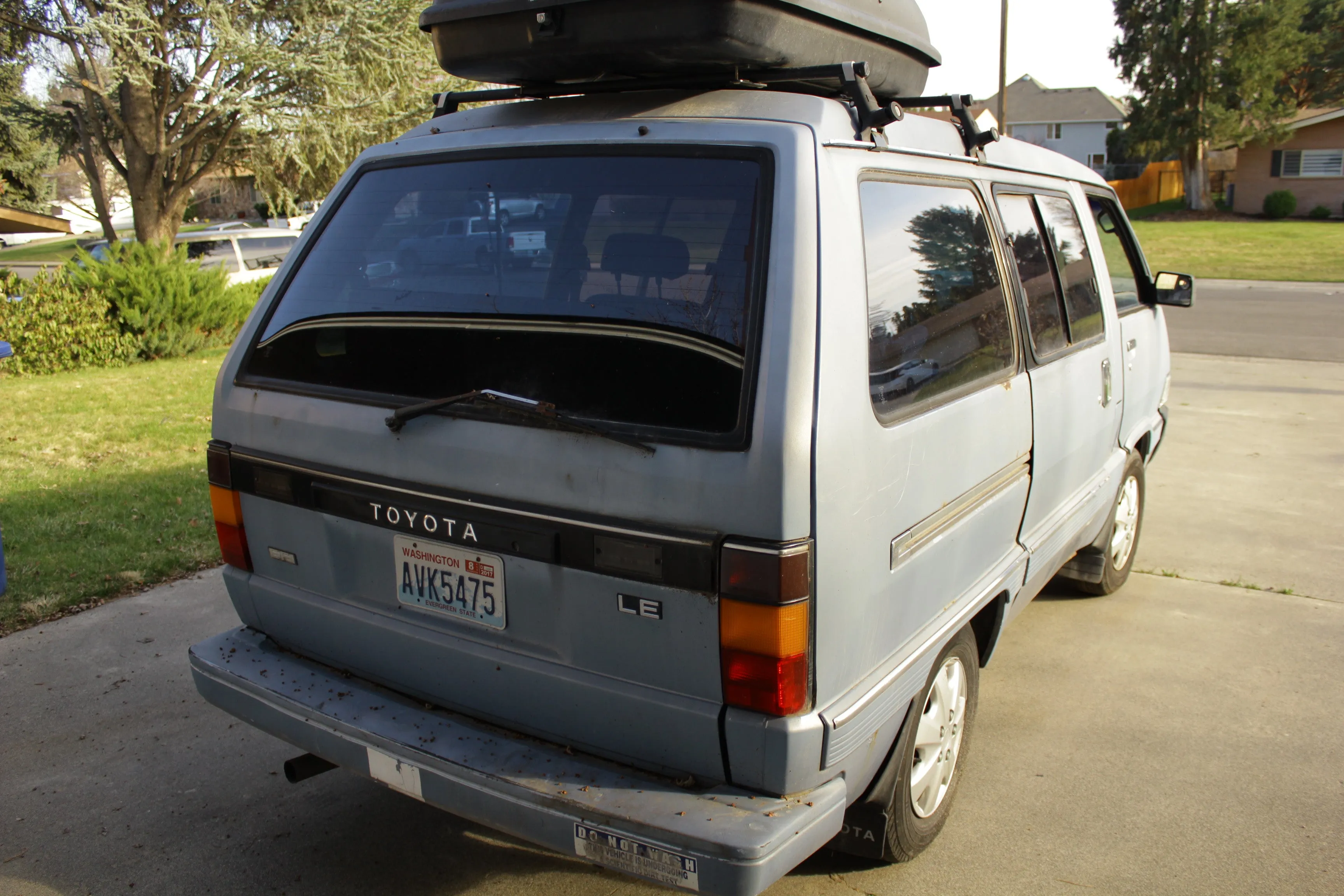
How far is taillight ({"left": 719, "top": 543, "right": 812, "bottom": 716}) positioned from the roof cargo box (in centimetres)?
124

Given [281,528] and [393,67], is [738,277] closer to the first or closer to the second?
[281,528]

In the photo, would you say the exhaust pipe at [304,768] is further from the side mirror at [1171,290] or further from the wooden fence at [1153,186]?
the wooden fence at [1153,186]

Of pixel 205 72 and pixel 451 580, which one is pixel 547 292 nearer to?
pixel 451 580

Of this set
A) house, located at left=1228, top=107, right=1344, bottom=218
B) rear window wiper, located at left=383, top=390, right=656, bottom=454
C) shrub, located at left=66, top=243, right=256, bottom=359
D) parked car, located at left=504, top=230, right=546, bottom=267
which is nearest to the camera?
rear window wiper, located at left=383, top=390, right=656, bottom=454

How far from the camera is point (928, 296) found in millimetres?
2699

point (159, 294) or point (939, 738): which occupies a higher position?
point (159, 294)

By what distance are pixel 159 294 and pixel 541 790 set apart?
11.8 meters

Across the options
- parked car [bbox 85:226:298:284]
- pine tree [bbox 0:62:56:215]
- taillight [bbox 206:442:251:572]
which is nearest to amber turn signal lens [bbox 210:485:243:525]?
taillight [bbox 206:442:251:572]

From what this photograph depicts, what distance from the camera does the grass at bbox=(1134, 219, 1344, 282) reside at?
24.8 metres

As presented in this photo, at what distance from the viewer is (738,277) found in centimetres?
225

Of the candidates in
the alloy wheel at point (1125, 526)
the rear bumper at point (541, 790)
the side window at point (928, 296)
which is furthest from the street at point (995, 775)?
the side window at point (928, 296)

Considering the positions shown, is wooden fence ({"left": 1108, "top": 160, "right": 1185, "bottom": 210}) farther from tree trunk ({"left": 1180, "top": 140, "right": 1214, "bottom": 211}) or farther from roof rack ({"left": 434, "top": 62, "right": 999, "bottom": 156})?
roof rack ({"left": 434, "top": 62, "right": 999, "bottom": 156})

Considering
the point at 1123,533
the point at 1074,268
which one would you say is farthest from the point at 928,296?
the point at 1123,533

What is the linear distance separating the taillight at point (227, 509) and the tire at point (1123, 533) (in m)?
3.69
